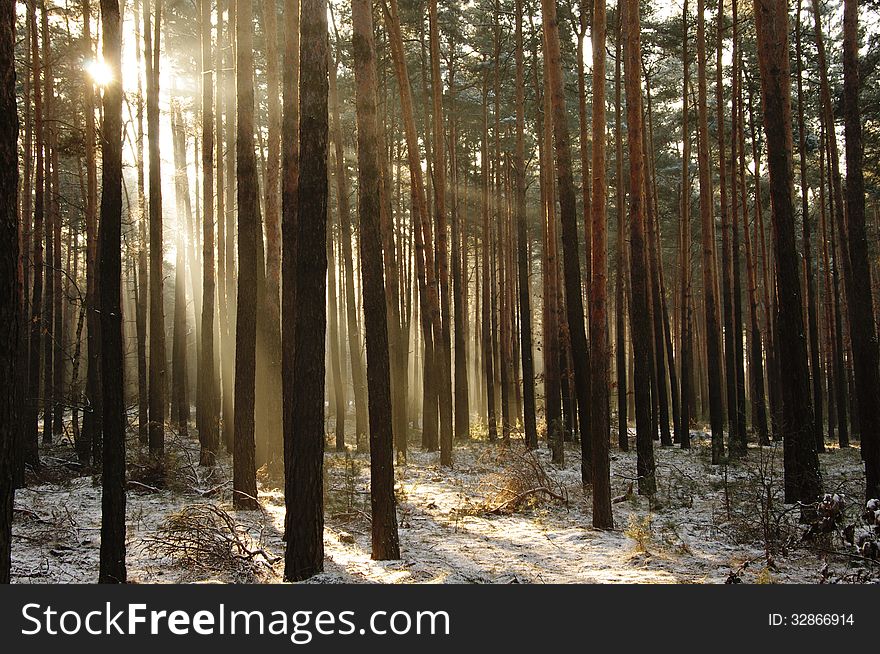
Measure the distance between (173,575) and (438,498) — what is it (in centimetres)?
525

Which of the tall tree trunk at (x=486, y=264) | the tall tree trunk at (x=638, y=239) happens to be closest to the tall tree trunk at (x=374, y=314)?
the tall tree trunk at (x=638, y=239)

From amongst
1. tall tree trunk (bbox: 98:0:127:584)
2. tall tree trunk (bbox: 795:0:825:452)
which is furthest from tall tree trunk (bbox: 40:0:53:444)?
tall tree trunk (bbox: 795:0:825:452)

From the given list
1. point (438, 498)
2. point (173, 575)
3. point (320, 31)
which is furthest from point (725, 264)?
point (173, 575)

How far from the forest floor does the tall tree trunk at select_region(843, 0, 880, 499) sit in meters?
0.99

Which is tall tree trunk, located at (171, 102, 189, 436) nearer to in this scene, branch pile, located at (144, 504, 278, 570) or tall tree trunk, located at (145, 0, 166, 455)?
tall tree trunk, located at (145, 0, 166, 455)

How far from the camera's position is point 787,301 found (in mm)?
9023

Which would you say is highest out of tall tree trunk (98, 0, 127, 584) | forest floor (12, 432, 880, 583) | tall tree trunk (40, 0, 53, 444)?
tall tree trunk (40, 0, 53, 444)

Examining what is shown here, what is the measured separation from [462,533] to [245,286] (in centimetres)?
450

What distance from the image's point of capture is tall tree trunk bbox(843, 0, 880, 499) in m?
9.19

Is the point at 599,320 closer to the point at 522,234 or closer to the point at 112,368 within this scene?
the point at 112,368

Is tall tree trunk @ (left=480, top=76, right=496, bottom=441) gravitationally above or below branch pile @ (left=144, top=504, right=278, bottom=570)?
above

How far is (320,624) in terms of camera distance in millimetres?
4465

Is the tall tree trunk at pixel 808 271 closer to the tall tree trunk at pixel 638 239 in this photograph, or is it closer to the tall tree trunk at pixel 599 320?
the tall tree trunk at pixel 638 239

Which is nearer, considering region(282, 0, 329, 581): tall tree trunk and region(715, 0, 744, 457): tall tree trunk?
region(282, 0, 329, 581): tall tree trunk
